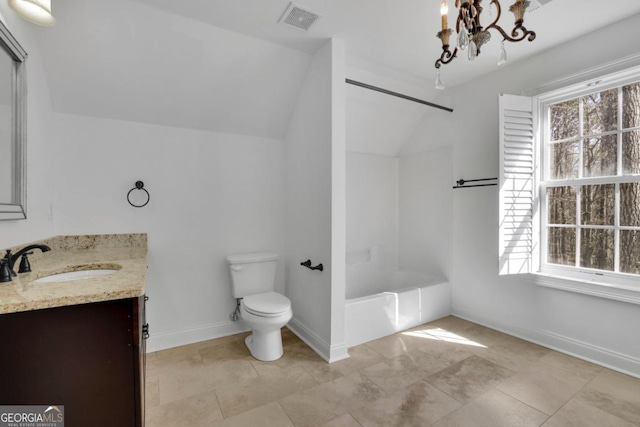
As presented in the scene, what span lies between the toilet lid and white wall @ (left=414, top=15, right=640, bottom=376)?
1.98 meters

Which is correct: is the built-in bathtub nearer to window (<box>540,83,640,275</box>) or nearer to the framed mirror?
window (<box>540,83,640,275</box>)

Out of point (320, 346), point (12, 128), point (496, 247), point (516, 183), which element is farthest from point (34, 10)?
point (496, 247)

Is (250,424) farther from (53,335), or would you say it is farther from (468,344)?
(468,344)

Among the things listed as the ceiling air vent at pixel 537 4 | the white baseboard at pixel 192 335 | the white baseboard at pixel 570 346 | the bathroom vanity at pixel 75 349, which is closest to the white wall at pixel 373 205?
the white baseboard at pixel 570 346

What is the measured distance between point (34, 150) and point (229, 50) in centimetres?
147

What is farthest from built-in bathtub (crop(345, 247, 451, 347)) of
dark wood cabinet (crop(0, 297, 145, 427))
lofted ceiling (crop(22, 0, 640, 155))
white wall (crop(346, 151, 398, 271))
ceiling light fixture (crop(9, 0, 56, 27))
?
ceiling light fixture (crop(9, 0, 56, 27))

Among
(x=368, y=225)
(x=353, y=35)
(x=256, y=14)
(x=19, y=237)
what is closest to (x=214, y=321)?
(x=19, y=237)

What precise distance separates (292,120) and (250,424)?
7.93 feet

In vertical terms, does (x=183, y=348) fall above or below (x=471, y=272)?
below

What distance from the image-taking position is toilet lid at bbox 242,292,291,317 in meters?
2.14

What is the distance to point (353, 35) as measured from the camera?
86.0 inches

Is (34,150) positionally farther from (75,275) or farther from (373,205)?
(373,205)

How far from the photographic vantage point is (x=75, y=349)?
1029 mm

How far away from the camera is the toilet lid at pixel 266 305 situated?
7.02 feet
